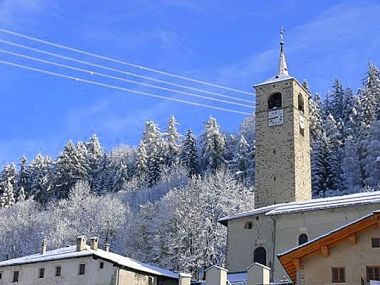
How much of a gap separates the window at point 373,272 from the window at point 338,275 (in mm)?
888

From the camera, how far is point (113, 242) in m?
72.0

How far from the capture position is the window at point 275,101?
56.4 m

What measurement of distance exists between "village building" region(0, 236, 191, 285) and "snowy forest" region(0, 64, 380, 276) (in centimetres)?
1487

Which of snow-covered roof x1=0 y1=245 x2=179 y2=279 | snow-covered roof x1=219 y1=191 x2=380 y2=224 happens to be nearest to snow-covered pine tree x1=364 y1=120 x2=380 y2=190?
snow-covered roof x1=219 y1=191 x2=380 y2=224

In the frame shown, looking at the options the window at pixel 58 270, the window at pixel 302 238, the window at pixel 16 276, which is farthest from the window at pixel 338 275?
the window at pixel 16 276

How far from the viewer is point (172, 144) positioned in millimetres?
94875

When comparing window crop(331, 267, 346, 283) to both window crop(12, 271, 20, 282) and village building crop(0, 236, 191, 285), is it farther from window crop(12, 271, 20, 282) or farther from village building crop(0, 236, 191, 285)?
window crop(12, 271, 20, 282)

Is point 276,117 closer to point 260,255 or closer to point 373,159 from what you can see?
point 260,255

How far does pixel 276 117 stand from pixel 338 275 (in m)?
31.5

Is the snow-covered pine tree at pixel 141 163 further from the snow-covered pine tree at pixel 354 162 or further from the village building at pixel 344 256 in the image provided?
the village building at pixel 344 256

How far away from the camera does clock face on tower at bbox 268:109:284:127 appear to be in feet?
181

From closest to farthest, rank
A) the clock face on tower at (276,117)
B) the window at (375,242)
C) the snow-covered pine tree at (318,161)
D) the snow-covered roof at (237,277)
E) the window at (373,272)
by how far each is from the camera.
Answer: the window at (373,272) < the window at (375,242) < the snow-covered roof at (237,277) < the clock face on tower at (276,117) < the snow-covered pine tree at (318,161)

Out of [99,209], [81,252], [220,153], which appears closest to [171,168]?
[220,153]

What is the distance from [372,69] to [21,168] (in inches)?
2138
